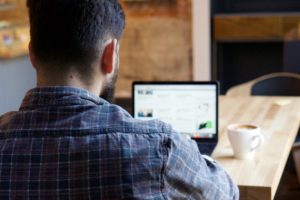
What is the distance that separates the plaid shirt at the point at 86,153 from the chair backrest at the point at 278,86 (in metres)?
2.43

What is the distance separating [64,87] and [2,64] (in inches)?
130

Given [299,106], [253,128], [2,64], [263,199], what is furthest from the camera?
[2,64]

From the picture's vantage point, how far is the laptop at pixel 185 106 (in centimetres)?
224

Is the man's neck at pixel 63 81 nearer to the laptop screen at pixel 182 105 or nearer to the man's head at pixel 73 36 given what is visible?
the man's head at pixel 73 36

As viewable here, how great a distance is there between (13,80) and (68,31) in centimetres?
344

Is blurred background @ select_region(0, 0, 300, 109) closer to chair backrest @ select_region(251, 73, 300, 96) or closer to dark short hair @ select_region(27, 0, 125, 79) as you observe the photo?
chair backrest @ select_region(251, 73, 300, 96)

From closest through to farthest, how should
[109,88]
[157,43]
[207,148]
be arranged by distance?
1. [109,88]
2. [207,148]
3. [157,43]

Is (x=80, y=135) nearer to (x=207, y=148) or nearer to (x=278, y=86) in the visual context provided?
(x=207, y=148)

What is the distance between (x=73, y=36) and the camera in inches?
43.1

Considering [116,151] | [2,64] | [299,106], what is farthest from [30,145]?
[2,64]

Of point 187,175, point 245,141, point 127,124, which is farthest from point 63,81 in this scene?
point 245,141

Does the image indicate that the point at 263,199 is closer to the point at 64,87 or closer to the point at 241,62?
the point at 64,87

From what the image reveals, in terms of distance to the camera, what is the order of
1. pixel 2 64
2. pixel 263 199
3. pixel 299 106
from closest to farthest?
pixel 263 199 → pixel 299 106 → pixel 2 64

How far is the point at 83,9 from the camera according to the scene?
1.10m
